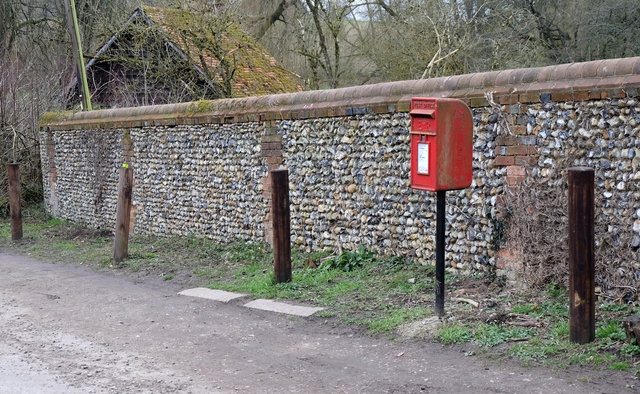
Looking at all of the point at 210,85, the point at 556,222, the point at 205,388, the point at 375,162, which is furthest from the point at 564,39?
the point at 205,388

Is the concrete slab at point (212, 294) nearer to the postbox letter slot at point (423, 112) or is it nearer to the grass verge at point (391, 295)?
the grass verge at point (391, 295)

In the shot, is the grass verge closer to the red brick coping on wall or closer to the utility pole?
the red brick coping on wall

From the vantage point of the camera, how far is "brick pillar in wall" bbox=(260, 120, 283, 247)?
1013 centimetres

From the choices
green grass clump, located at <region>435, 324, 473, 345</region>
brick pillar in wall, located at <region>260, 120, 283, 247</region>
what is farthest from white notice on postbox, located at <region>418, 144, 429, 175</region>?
brick pillar in wall, located at <region>260, 120, 283, 247</region>

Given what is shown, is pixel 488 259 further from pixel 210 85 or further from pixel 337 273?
pixel 210 85

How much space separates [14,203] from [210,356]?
960 cm

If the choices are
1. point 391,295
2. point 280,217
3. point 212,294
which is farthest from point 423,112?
point 212,294

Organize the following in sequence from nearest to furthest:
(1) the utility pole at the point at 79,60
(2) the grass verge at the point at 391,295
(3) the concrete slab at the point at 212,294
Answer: (2) the grass verge at the point at 391,295 → (3) the concrete slab at the point at 212,294 → (1) the utility pole at the point at 79,60

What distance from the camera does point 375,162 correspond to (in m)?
8.64

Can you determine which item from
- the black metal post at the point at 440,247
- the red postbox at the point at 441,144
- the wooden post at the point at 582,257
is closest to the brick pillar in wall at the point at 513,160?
the red postbox at the point at 441,144

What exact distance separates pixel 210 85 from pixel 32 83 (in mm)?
5592

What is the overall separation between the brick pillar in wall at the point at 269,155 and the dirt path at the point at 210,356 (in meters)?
2.46

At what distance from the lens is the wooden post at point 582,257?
16.9 ft

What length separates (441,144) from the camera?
20.3ft
